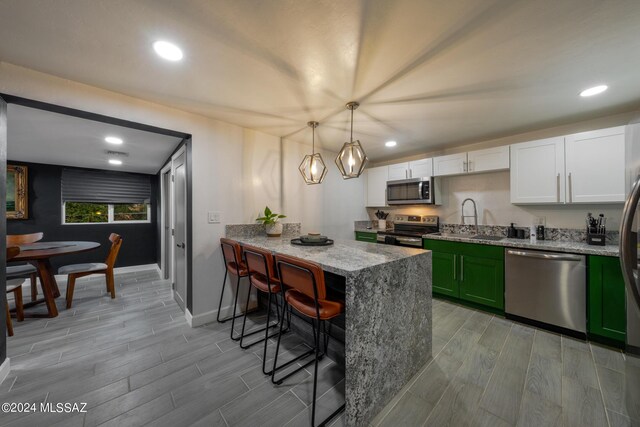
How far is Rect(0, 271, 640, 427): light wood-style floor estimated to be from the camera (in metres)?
1.40

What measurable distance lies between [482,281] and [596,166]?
1657 millimetres

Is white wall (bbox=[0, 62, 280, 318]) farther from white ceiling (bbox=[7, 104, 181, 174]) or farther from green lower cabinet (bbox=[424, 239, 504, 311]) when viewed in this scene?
green lower cabinet (bbox=[424, 239, 504, 311])

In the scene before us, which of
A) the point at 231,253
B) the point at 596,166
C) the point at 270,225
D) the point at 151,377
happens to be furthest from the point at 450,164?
the point at 151,377

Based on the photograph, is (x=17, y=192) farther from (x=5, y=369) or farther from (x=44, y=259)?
(x=5, y=369)

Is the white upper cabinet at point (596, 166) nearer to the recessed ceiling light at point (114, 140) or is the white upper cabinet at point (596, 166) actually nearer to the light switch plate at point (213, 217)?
the light switch plate at point (213, 217)

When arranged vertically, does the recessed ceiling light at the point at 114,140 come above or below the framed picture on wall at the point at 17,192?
above

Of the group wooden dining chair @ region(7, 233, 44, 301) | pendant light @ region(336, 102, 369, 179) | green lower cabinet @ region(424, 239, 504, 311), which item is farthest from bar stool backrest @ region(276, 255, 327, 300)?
wooden dining chair @ region(7, 233, 44, 301)

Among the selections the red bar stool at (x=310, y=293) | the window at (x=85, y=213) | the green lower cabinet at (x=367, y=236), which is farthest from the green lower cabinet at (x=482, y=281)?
the window at (x=85, y=213)

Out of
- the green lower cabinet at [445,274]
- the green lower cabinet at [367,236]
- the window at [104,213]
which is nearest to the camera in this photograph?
the green lower cabinet at [445,274]

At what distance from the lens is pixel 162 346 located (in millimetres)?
2143

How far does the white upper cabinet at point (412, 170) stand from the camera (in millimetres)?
3693

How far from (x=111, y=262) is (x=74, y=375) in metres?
2.16

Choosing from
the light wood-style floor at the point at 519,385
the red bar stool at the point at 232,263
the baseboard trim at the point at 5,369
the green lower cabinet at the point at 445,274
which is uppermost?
the red bar stool at the point at 232,263

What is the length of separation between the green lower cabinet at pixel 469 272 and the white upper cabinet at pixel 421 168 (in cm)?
111
